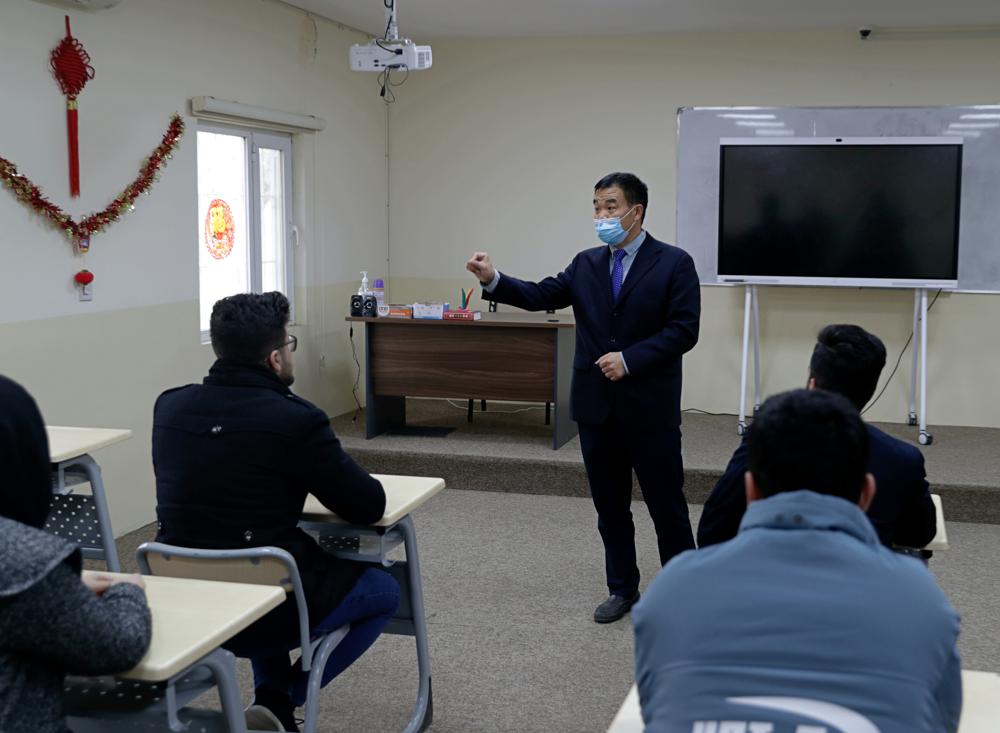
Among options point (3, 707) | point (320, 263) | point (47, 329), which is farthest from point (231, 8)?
point (3, 707)

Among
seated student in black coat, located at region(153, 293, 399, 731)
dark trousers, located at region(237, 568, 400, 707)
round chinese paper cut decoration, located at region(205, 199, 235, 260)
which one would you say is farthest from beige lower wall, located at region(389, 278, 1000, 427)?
seated student in black coat, located at region(153, 293, 399, 731)

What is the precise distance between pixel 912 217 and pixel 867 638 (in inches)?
213

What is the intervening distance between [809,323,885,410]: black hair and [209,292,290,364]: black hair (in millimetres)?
1228

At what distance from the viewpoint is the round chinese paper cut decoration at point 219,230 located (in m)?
5.62

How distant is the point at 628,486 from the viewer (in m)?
3.82

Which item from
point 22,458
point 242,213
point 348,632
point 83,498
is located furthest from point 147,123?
point 22,458

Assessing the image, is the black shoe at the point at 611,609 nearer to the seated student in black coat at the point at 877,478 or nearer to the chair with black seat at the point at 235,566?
the seated student in black coat at the point at 877,478

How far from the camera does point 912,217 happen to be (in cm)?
611

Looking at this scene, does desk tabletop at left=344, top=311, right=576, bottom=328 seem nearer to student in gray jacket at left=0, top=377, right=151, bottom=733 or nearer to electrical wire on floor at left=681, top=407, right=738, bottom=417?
electrical wire on floor at left=681, top=407, right=738, bottom=417

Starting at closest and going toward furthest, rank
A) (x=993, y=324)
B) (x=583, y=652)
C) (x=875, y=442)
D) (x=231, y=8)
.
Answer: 1. (x=875, y=442)
2. (x=583, y=652)
3. (x=231, y=8)
4. (x=993, y=324)

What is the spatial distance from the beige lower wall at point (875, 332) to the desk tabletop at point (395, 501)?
169 inches

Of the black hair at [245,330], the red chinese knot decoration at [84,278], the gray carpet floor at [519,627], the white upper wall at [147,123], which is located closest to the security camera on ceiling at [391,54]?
the white upper wall at [147,123]

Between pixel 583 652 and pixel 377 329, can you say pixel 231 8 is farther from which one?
pixel 583 652

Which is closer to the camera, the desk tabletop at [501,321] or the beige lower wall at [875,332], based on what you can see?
the desk tabletop at [501,321]
